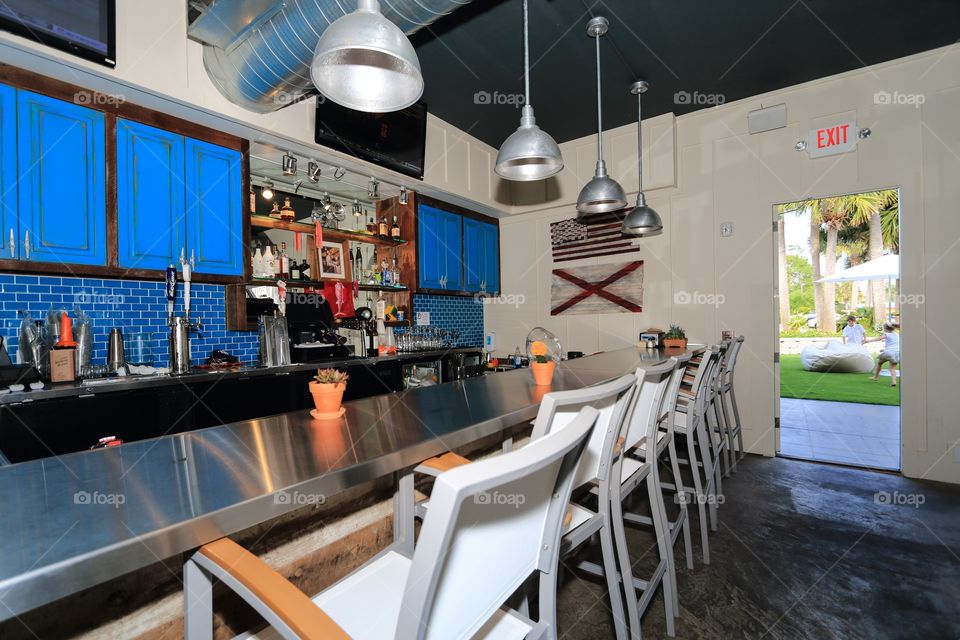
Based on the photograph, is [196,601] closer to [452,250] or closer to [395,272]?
[395,272]

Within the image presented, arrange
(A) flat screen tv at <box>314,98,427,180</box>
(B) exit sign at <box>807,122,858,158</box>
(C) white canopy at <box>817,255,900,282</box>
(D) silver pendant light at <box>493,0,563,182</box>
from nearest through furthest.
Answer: (D) silver pendant light at <box>493,0,563,182</box>
(A) flat screen tv at <box>314,98,427,180</box>
(B) exit sign at <box>807,122,858,158</box>
(C) white canopy at <box>817,255,900,282</box>

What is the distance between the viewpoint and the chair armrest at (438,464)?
1.08m

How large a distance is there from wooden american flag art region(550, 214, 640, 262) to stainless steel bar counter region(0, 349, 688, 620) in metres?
3.78

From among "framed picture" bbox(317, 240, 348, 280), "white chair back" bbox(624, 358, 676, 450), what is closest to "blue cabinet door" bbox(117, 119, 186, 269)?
"framed picture" bbox(317, 240, 348, 280)

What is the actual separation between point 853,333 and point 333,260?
10.1 m

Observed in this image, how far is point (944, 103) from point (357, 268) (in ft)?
16.6

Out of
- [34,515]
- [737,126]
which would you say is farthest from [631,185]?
[34,515]

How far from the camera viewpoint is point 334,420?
4.30 ft

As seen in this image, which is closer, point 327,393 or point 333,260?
point 327,393

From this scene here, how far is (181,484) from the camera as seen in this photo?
803 mm

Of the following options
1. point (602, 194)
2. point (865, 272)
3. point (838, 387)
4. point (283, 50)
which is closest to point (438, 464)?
point (283, 50)

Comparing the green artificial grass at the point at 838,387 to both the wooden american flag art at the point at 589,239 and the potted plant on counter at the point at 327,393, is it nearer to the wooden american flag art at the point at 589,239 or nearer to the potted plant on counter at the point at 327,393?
the wooden american flag art at the point at 589,239

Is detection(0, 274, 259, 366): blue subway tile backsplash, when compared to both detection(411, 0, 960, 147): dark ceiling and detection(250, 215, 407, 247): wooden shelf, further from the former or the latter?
detection(411, 0, 960, 147): dark ceiling

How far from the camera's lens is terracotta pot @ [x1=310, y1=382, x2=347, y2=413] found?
4.30 feet
